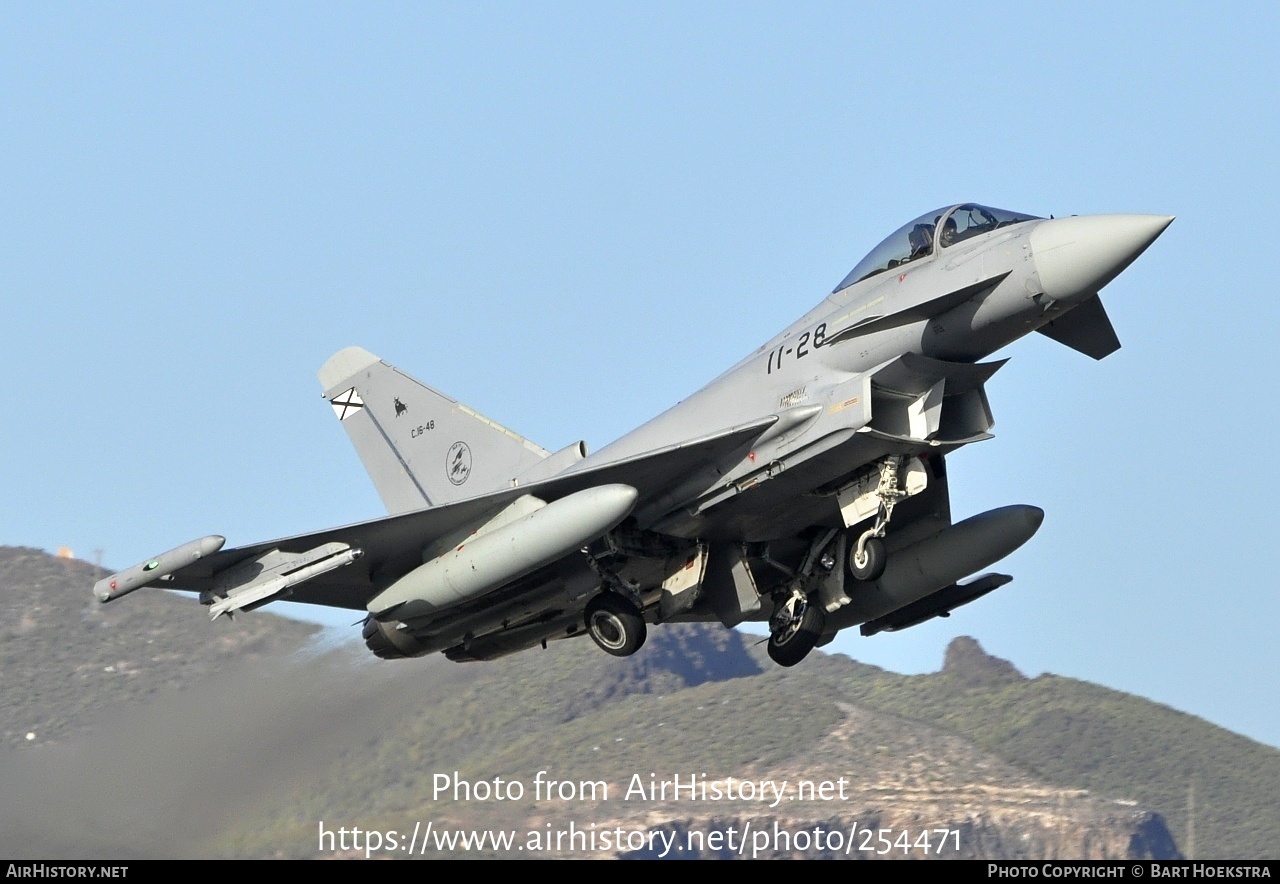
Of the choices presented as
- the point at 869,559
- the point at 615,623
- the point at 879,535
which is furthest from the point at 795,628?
the point at 879,535

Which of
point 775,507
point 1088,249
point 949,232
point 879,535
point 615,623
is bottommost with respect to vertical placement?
point 615,623

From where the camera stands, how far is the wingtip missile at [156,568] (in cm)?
1838

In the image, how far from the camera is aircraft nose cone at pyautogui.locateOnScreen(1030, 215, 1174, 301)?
55.5 ft

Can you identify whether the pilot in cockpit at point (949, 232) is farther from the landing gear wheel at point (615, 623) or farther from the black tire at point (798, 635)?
the landing gear wheel at point (615, 623)

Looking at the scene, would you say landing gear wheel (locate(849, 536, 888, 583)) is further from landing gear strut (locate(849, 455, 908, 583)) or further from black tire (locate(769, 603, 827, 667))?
black tire (locate(769, 603, 827, 667))

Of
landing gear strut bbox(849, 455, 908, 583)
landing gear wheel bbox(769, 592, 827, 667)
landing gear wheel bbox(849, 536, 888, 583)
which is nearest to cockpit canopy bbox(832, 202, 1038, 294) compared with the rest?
landing gear strut bbox(849, 455, 908, 583)

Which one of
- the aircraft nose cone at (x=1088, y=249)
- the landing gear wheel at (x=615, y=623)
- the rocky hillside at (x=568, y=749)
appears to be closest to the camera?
the aircraft nose cone at (x=1088, y=249)

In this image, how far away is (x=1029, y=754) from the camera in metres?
54.3

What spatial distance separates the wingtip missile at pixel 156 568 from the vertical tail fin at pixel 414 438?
4.32 metres

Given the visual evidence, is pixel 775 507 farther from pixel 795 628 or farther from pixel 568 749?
pixel 568 749

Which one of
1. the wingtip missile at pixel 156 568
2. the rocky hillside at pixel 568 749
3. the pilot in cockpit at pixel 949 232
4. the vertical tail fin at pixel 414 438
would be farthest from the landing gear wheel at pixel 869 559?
the rocky hillside at pixel 568 749

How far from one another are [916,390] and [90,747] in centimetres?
1350

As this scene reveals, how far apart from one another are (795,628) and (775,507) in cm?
216

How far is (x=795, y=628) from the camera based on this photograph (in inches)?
813
